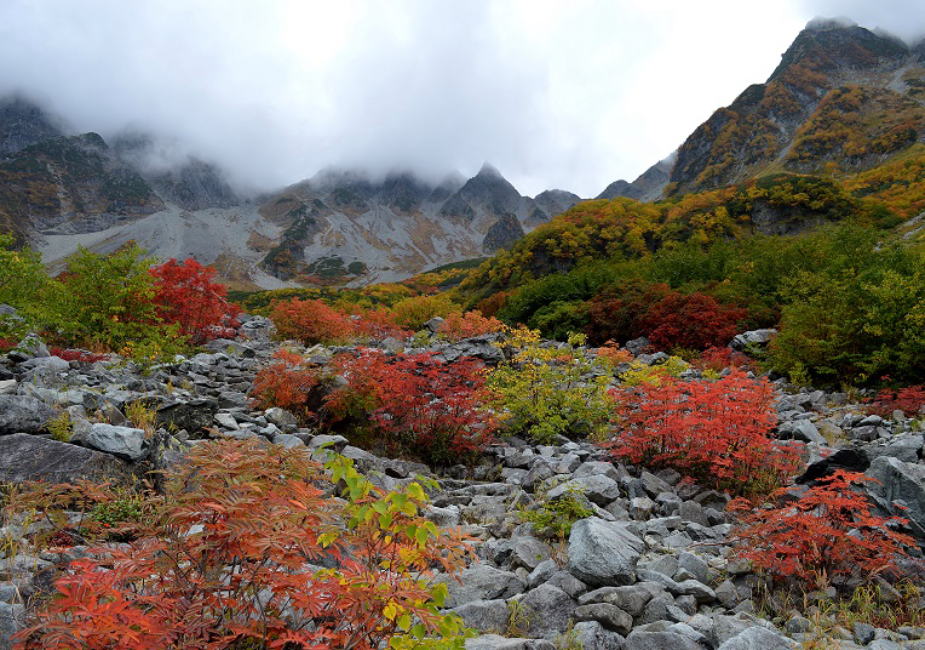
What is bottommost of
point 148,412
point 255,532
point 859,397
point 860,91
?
point 859,397

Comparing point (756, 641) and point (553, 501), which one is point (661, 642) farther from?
point (553, 501)

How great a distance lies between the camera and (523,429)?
846cm

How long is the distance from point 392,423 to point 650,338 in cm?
1062

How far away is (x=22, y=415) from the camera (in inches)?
180

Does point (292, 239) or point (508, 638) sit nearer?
point (508, 638)

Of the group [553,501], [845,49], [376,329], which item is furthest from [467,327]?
[845,49]

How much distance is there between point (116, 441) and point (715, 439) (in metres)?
6.42

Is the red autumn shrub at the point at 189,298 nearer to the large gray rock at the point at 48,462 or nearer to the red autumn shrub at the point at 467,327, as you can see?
the red autumn shrub at the point at 467,327

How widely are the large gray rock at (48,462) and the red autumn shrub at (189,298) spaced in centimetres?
1109

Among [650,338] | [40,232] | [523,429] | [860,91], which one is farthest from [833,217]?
[40,232]

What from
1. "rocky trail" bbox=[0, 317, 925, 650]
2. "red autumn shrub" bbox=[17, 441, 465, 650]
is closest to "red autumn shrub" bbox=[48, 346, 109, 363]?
"rocky trail" bbox=[0, 317, 925, 650]

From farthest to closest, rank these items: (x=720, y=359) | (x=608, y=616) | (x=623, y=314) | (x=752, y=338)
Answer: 1. (x=623, y=314)
2. (x=752, y=338)
3. (x=720, y=359)
4. (x=608, y=616)

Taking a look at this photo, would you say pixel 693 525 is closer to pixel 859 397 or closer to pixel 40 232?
pixel 859 397

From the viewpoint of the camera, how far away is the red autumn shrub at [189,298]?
1454 centimetres
